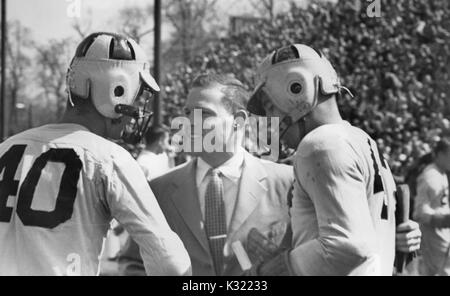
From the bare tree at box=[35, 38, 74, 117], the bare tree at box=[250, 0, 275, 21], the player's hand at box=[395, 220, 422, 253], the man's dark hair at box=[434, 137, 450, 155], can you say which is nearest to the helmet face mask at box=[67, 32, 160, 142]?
the player's hand at box=[395, 220, 422, 253]

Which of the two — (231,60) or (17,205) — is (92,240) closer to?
(17,205)

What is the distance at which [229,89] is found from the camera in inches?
180

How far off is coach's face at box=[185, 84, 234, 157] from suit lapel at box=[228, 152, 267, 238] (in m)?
0.19

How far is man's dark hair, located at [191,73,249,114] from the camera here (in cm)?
453

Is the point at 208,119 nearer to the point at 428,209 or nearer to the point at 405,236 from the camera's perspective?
the point at 405,236

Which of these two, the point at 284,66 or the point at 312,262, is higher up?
the point at 284,66

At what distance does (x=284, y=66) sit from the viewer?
3682 mm

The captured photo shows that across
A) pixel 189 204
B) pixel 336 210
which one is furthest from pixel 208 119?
pixel 336 210

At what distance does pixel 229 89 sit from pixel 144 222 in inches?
54.4

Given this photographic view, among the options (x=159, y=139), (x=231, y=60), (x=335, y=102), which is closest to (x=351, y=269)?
(x=335, y=102)

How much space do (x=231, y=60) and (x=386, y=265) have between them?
11.3m

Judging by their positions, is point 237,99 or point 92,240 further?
point 237,99

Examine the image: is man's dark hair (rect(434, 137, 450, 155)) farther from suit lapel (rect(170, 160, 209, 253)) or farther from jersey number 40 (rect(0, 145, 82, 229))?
jersey number 40 (rect(0, 145, 82, 229))
